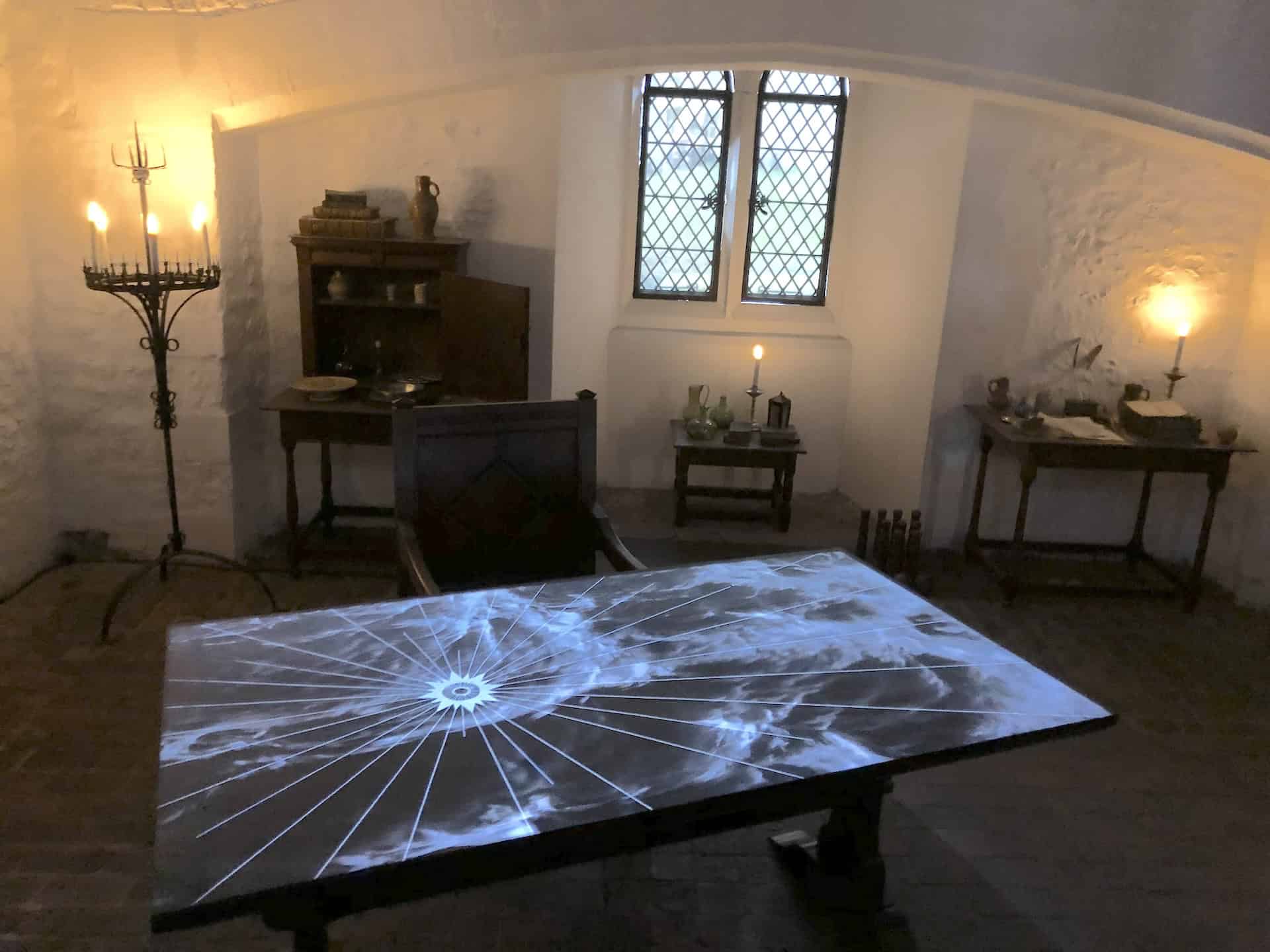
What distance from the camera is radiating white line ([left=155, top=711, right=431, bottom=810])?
1552mm

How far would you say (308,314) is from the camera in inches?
173

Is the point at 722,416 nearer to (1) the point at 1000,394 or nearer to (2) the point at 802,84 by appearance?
(1) the point at 1000,394

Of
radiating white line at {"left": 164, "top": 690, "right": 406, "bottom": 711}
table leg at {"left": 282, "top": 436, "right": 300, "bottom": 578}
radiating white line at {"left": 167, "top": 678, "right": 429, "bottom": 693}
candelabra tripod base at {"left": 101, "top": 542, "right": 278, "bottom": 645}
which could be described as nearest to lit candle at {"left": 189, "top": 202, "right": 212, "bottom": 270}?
table leg at {"left": 282, "top": 436, "right": 300, "bottom": 578}

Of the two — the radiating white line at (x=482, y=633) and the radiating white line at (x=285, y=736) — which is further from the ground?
the radiating white line at (x=482, y=633)

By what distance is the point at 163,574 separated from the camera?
4234 millimetres

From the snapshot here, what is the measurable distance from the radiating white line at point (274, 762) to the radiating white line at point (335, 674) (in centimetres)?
12

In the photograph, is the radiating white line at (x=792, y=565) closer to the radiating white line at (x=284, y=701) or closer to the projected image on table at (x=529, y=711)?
the projected image on table at (x=529, y=711)

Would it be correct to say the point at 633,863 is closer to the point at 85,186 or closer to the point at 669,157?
the point at 85,186

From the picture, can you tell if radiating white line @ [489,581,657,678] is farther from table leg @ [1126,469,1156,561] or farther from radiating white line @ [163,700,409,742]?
table leg @ [1126,469,1156,561]

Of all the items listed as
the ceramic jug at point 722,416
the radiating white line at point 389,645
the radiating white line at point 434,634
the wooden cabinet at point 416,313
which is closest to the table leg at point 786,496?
the ceramic jug at point 722,416

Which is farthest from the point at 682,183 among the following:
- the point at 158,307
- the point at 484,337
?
the point at 158,307

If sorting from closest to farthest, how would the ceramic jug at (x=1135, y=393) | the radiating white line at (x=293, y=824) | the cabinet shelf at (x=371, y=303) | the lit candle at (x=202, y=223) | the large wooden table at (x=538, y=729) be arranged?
the radiating white line at (x=293, y=824) < the large wooden table at (x=538, y=729) < the lit candle at (x=202, y=223) < the cabinet shelf at (x=371, y=303) < the ceramic jug at (x=1135, y=393)

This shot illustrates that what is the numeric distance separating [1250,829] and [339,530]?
391 centimetres

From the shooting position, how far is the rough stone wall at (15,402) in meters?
3.94
